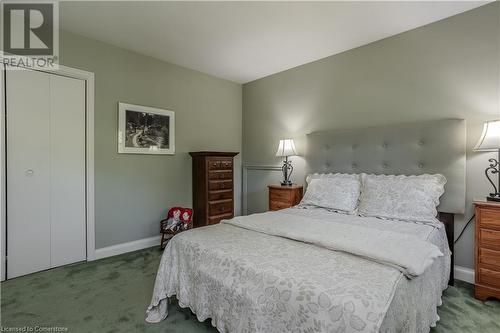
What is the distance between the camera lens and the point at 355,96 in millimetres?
2951

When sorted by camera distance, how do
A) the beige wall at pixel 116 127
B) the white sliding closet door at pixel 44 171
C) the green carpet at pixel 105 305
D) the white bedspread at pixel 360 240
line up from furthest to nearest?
the beige wall at pixel 116 127, the white sliding closet door at pixel 44 171, the green carpet at pixel 105 305, the white bedspread at pixel 360 240

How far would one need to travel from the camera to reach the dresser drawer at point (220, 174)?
11.3 ft

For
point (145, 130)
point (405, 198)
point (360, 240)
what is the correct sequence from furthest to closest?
point (145, 130) → point (405, 198) → point (360, 240)

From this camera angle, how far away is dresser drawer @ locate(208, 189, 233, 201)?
345 centimetres

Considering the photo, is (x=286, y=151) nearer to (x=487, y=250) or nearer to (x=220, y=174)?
(x=220, y=174)

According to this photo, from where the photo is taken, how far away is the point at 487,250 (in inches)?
75.4

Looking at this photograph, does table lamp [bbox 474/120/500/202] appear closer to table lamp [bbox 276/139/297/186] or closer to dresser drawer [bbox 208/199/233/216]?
table lamp [bbox 276/139/297/186]

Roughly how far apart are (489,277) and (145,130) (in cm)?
364

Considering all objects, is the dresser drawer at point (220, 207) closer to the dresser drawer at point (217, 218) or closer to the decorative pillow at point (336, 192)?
the dresser drawer at point (217, 218)

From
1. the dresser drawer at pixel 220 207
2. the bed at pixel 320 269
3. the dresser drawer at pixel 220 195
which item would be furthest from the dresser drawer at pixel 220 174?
the bed at pixel 320 269

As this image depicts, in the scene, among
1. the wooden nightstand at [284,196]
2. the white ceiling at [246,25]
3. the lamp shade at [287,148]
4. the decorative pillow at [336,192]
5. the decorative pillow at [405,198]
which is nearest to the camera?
the decorative pillow at [405,198]

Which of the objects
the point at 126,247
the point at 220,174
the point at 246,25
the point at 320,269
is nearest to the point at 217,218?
the point at 220,174

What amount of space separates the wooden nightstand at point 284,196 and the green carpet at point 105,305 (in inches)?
64.3

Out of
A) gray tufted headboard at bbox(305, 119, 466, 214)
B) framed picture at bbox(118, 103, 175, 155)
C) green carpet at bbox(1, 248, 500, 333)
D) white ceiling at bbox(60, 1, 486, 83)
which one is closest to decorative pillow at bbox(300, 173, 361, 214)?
gray tufted headboard at bbox(305, 119, 466, 214)
